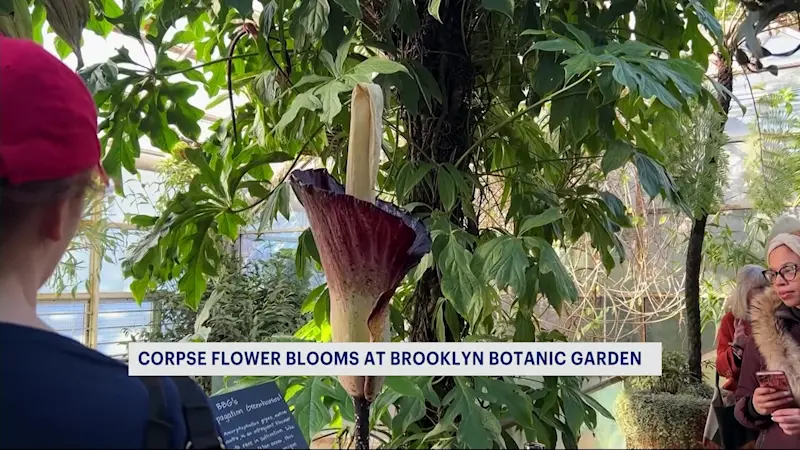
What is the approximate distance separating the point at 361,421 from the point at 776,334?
0.63m

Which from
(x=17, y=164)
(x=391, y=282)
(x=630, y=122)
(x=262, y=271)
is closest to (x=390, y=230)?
(x=391, y=282)

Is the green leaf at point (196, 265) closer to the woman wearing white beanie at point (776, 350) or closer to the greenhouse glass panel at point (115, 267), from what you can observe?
the greenhouse glass panel at point (115, 267)

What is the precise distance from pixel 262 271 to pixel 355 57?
4.53ft

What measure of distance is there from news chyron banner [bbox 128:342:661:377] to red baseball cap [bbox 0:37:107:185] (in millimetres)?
193

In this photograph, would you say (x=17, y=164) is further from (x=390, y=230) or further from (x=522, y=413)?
(x=522, y=413)

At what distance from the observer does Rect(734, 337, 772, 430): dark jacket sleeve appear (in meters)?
0.87

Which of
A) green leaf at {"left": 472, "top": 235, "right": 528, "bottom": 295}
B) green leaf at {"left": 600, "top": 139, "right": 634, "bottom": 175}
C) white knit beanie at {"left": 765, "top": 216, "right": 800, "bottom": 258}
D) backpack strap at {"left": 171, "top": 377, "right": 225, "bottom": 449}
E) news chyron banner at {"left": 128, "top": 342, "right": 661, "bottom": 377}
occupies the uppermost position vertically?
green leaf at {"left": 600, "top": 139, "right": 634, "bottom": 175}

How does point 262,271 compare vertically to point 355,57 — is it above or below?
below

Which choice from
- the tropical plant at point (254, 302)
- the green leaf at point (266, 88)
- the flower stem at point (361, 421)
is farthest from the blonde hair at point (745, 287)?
the tropical plant at point (254, 302)

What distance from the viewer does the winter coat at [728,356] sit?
98cm

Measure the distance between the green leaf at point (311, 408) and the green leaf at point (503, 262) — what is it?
209mm

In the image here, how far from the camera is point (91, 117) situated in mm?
425

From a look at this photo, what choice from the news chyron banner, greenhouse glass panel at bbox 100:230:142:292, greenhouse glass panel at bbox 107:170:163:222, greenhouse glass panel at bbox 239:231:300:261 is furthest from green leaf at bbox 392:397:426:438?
greenhouse glass panel at bbox 239:231:300:261

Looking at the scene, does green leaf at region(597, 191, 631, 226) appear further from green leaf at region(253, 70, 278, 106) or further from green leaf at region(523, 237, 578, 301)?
green leaf at region(253, 70, 278, 106)
